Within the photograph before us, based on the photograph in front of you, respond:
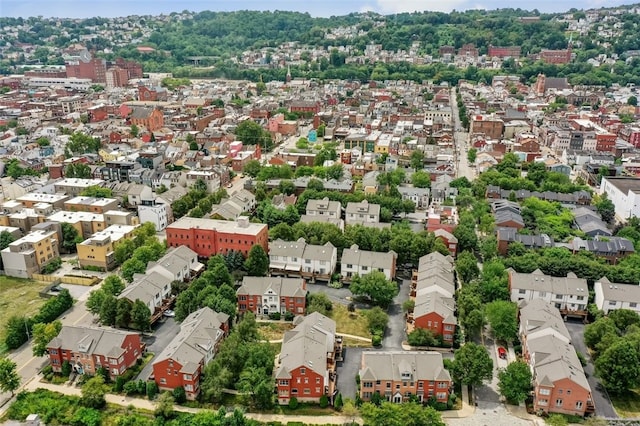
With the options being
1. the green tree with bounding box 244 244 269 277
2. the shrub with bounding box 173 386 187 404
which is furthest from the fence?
the shrub with bounding box 173 386 187 404

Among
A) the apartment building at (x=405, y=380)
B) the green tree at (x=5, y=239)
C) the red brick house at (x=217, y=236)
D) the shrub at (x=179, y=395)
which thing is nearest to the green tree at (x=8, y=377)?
the shrub at (x=179, y=395)

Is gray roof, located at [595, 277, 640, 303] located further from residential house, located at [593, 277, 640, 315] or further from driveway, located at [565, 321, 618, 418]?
driveway, located at [565, 321, 618, 418]

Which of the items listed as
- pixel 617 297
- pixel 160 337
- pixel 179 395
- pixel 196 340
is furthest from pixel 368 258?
pixel 179 395

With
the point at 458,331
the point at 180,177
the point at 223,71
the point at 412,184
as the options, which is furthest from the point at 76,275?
the point at 223,71

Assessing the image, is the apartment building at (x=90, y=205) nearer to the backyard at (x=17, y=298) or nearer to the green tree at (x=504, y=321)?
the backyard at (x=17, y=298)

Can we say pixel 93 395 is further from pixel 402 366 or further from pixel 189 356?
pixel 402 366
